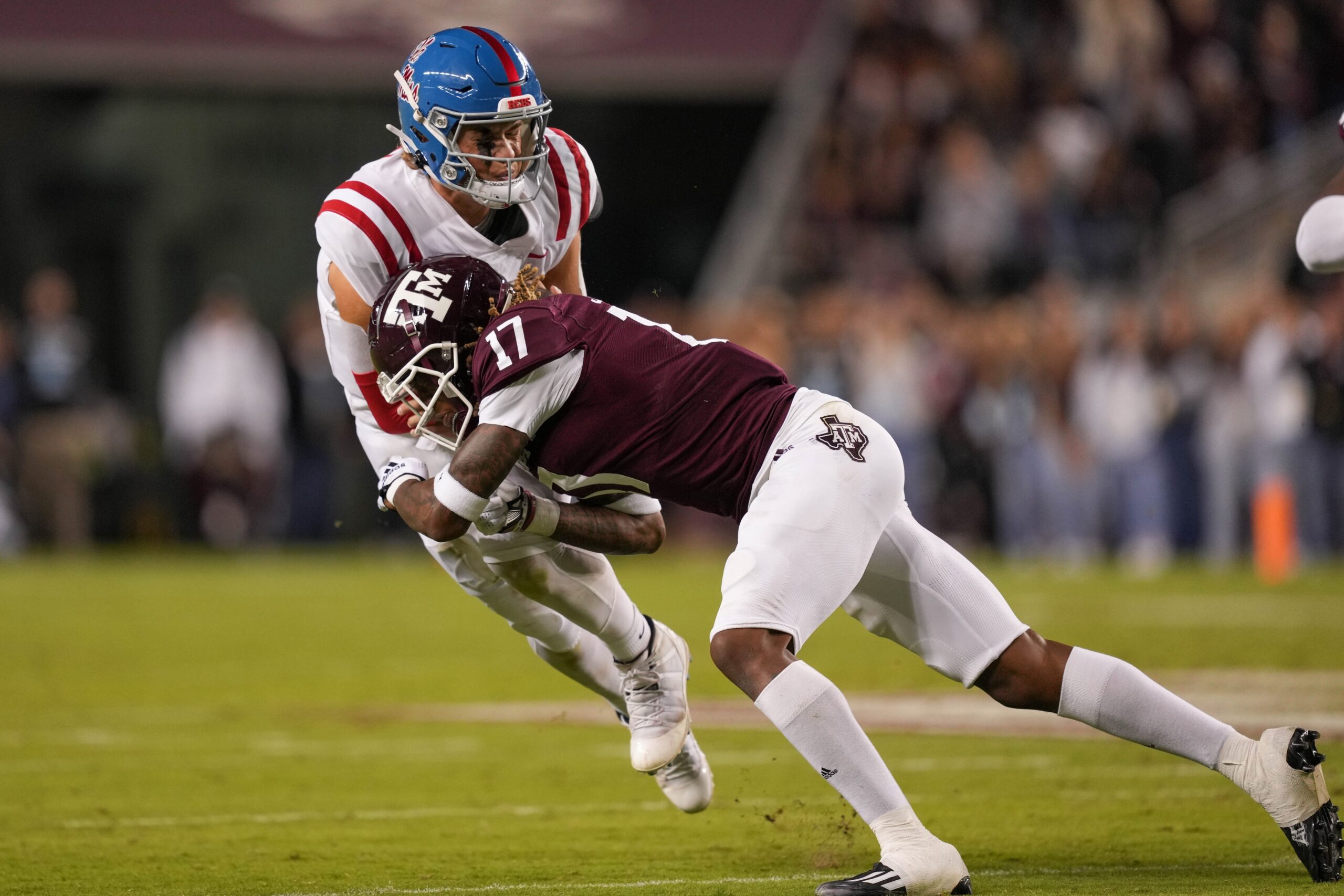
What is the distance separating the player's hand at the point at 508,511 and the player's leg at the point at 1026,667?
0.82 meters

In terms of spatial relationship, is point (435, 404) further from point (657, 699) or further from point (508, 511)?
point (657, 699)

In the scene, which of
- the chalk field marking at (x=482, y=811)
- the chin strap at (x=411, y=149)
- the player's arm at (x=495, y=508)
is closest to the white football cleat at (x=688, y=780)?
the chalk field marking at (x=482, y=811)

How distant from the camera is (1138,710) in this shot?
431cm

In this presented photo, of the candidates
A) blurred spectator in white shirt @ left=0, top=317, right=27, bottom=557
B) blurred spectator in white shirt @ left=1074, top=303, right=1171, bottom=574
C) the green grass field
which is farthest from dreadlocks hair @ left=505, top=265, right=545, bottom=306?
blurred spectator in white shirt @ left=0, top=317, right=27, bottom=557

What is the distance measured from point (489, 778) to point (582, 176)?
6.57 ft

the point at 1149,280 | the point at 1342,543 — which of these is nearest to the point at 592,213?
the point at 1342,543

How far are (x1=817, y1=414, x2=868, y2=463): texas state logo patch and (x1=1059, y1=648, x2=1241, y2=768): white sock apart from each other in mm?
682

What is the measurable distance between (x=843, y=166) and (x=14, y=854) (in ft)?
43.3

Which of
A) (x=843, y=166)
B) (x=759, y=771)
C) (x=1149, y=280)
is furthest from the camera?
(x=843, y=166)

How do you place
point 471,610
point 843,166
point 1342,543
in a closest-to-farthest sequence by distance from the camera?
1. point 471,610
2. point 1342,543
3. point 843,166

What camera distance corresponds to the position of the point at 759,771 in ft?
20.4

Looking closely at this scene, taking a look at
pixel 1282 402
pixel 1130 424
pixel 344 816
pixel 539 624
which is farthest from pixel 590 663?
pixel 1130 424

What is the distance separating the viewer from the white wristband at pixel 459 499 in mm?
4199

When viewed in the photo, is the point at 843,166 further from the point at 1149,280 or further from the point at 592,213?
the point at 592,213
